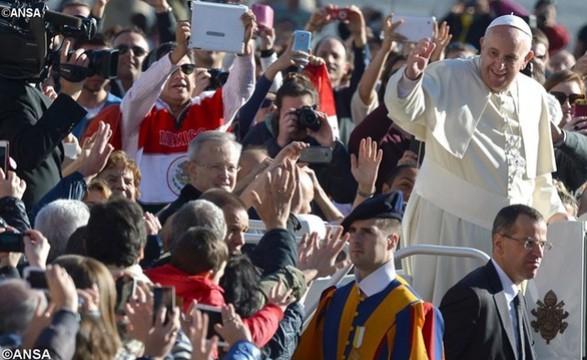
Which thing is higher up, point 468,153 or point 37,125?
point 37,125

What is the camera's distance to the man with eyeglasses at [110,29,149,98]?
430 inches

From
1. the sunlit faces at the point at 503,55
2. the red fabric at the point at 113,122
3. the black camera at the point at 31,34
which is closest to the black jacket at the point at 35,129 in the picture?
the black camera at the point at 31,34

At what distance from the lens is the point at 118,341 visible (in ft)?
16.8

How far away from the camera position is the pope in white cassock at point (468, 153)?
8750 millimetres

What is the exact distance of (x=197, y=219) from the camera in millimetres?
6566

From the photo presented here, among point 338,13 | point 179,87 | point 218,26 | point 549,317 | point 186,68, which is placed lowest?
point 549,317

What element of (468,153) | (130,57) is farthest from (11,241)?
(130,57)

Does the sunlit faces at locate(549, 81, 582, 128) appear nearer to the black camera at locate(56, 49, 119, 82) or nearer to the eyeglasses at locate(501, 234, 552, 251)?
the eyeglasses at locate(501, 234, 552, 251)

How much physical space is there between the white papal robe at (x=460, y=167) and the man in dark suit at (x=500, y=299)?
75 cm

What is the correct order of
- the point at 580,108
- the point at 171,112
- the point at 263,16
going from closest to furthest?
1. the point at 171,112
2. the point at 580,108
3. the point at 263,16

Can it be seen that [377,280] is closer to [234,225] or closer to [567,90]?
[234,225]

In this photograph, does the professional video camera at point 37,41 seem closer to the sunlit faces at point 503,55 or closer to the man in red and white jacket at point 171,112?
the man in red and white jacket at point 171,112

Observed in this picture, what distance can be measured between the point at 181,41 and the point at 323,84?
2016 millimetres

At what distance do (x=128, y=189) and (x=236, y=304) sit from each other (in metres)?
1.94
